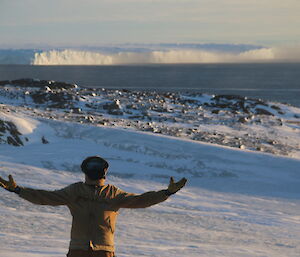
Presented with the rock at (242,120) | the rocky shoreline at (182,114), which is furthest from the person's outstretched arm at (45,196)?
the rock at (242,120)

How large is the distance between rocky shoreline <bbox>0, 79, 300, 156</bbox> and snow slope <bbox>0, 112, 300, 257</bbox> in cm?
307

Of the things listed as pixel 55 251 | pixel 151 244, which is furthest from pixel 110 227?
pixel 151 244

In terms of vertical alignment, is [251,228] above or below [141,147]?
below

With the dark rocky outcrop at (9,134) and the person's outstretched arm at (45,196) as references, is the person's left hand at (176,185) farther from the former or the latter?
the dark rocky outcrop at (9,134)

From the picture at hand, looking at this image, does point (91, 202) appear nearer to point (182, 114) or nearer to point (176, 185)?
point (176, 185)

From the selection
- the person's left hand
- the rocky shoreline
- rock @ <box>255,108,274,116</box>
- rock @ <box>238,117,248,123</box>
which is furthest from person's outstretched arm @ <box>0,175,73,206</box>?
rock @ <box>255,108,274,116</box>

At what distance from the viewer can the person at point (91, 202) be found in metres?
4.09

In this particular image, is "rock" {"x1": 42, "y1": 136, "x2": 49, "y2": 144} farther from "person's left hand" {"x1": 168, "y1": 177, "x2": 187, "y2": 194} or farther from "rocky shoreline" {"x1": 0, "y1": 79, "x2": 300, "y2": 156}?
"person's left hand" {"x1": 168, "y1": 177, "x2": 187, "y2": 194}

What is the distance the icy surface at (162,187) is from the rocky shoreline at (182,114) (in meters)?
1.58

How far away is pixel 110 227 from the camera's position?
13.6 feet

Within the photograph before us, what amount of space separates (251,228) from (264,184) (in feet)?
20.4

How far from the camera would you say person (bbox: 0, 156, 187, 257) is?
409 centimetres

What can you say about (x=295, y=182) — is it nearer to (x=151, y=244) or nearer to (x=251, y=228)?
(x=251, y=228)

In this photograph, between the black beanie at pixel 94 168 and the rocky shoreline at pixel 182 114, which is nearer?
the black beanie at pixel 94 168
